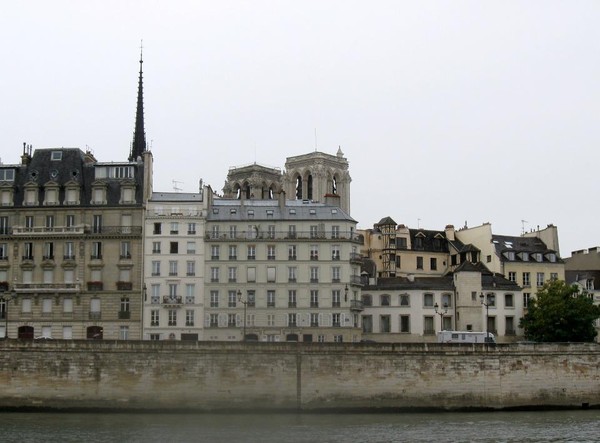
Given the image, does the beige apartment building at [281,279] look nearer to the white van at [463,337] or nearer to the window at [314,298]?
the window at [314,298]

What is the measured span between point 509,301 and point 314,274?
18.9 metres

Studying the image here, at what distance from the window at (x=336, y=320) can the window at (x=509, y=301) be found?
1661 centimetres

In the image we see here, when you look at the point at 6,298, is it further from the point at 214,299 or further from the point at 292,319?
the point at 292,319

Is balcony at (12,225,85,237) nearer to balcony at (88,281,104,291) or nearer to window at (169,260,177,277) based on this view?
balcony at (88,281,104,291)

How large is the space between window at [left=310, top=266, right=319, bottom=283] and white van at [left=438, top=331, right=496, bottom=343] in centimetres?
1069

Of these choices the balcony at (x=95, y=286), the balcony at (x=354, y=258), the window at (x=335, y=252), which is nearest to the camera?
the balcony at (x=95, y=286)

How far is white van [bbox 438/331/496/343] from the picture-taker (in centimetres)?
7331

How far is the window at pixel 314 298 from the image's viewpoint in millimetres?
77875

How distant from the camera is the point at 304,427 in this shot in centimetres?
5391

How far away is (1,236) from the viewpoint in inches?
3051

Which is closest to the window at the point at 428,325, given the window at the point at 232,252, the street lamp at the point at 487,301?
the street lamp at the point at 487,301

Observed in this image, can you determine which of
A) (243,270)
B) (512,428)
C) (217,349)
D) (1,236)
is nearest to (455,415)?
(512,428)

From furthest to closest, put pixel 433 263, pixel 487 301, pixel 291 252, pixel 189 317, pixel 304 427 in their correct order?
pixel 433 263 < pixel 487 301 < pixel 291 252 < pixel 189 317 < pixel 304 427

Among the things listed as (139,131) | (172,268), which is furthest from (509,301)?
(139,131)
